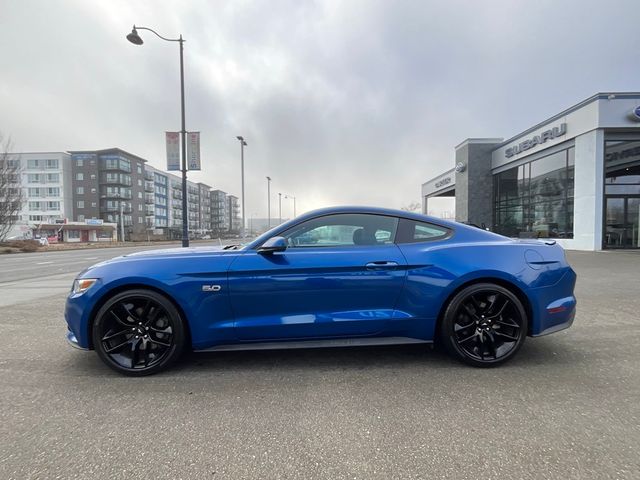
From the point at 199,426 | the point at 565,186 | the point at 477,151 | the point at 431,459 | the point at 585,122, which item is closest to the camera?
the point at 431,459

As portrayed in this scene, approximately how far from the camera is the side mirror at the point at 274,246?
3.02 meters

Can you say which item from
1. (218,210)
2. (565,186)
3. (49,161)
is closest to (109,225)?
(49,161)

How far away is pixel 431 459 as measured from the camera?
6.45ft

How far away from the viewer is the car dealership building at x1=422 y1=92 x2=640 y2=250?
50.5 feet

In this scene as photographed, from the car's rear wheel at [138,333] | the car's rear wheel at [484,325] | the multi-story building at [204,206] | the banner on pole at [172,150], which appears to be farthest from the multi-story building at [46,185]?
the car's rear wheel at [484,325]

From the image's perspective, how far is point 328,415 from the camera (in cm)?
241

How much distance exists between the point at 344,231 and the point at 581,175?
17.5 m

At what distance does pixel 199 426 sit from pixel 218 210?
129 metres

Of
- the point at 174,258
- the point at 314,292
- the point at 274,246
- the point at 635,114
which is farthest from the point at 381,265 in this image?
the point at 635,114

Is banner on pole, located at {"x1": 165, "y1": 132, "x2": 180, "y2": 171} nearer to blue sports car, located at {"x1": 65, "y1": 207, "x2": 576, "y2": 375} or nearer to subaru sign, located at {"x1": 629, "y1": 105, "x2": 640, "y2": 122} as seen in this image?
blue sports car, located at {"x1": 65, "y1": 207, "x2": 576, "y2": 375}

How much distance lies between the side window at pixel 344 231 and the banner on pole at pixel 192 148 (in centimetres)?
1053

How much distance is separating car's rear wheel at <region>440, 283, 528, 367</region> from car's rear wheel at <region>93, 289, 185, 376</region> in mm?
2358

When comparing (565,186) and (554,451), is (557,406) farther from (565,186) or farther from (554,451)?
(565,186)

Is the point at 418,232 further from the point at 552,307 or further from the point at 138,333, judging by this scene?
the point at 138,333
